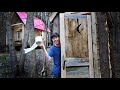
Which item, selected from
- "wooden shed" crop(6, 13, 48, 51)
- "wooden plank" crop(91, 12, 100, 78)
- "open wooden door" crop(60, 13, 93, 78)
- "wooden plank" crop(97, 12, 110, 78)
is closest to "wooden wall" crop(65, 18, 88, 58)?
"open wooden door" crop(60, 13, 93, 78)

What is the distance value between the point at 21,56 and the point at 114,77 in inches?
58.5

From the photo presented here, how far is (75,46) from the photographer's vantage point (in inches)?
182

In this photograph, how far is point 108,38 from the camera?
4840 mm

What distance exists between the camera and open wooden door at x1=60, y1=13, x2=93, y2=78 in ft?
15.0

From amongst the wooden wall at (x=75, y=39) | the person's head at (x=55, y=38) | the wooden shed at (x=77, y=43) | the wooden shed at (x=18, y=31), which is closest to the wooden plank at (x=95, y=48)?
the wooden shed at (x=77, y=43)

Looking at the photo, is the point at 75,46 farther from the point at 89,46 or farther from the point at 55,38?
the point at 55,38

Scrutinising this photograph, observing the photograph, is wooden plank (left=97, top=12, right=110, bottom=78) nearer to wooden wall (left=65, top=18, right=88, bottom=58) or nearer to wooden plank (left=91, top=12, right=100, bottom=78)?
wooden plank (left=91, top=12, right=100, bottom=78)

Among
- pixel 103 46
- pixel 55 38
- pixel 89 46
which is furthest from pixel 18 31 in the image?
pixel 103 46

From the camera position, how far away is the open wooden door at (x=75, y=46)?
4582mm

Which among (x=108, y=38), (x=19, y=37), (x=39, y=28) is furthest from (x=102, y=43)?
(x=19, y=37)

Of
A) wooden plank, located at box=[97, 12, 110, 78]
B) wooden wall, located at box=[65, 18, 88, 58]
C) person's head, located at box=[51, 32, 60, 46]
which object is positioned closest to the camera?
person's head, located at box=[51, 32, 60, 46]

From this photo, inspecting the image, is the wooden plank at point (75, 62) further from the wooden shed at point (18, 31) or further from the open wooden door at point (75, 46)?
the wooden shed at point (18, 31)
